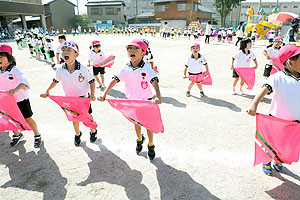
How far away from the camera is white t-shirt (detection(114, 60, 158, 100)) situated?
323 centimetres

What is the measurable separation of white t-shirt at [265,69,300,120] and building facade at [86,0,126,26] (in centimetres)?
6165

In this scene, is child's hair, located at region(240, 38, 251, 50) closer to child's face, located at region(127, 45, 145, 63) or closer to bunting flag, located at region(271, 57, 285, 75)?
bunting flag, located at region(271, 57, 285, 75)

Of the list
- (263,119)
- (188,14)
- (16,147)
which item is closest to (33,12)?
(188,14)

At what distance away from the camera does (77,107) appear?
352 cm

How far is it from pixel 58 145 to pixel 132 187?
1.84 metres

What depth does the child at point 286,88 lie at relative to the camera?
99.9 inches

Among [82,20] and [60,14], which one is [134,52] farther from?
[60,14]

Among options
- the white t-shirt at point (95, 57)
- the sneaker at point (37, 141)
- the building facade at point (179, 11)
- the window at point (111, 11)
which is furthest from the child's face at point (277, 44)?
the window at point (111, 11)

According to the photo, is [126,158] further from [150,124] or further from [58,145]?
[58,145]

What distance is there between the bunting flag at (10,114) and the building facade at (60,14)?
56261mm

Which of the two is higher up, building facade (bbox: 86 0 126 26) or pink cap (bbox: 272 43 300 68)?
building facade (bbox: 86 0 126 26)

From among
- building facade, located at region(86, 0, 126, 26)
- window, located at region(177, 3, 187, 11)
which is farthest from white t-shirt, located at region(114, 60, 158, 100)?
building facade, located at region(86, 0, 126, 26)

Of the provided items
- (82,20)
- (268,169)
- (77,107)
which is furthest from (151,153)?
(82,20)

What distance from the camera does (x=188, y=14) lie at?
48.9 metres
